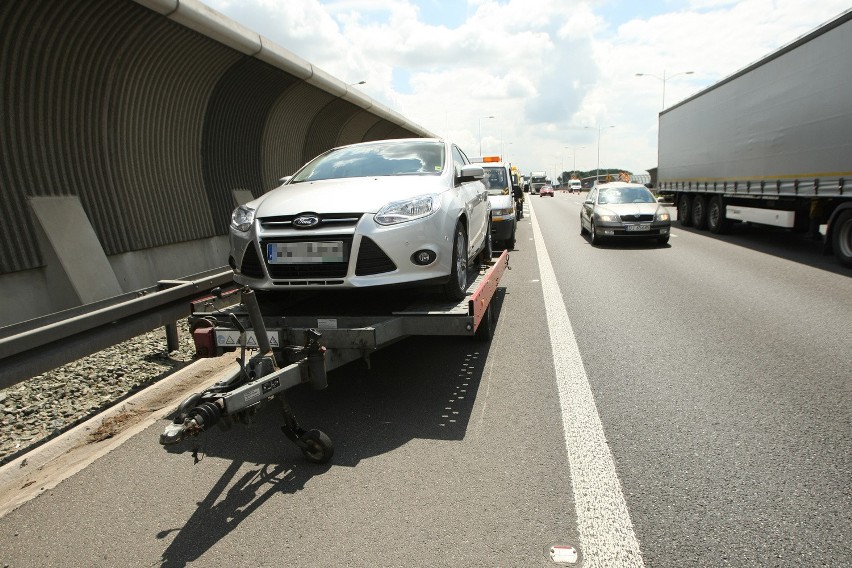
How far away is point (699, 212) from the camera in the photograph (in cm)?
1788

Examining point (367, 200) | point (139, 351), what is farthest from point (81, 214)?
point (367, 200)

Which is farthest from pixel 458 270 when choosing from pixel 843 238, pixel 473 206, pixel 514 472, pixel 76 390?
pixel 843 238

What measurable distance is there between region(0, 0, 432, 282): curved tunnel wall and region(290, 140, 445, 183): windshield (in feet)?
9.08

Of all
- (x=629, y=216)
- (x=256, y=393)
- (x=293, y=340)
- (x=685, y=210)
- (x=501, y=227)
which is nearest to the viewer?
(x=256, y=393)

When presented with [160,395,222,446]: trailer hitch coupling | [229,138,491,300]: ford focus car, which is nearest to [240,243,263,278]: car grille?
[229,138,491,300]: ford focus car

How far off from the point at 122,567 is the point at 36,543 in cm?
58

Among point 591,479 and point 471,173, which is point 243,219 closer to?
point 471,173

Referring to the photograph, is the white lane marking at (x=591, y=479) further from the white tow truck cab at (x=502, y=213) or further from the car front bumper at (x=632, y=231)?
the car front bumper at (x=632, y=231)

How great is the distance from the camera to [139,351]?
5.81m

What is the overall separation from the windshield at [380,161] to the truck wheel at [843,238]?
26.4 ft

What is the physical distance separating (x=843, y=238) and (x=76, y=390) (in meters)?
11.5

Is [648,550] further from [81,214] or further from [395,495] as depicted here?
[81,214]

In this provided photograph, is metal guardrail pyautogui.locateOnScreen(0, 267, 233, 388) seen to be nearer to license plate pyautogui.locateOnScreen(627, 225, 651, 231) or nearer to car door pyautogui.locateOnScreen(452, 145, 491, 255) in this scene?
car door pyautogui.locateOnScreen(452, 145, 491, 255)

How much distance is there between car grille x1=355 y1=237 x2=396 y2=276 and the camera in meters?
4.01
